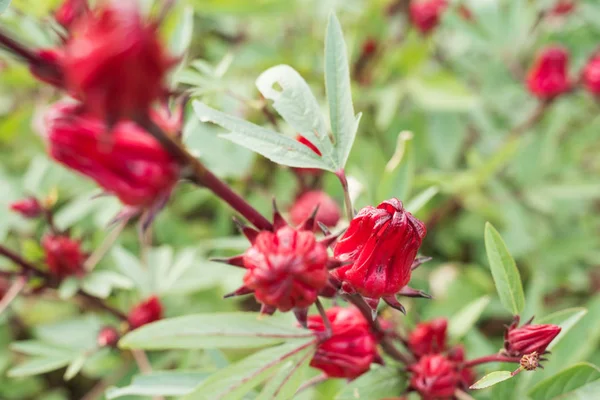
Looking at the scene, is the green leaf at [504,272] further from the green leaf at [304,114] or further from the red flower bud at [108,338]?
the red flower bud at [108,338]

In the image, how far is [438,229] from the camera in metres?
3.44

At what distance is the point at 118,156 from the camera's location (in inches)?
37.1

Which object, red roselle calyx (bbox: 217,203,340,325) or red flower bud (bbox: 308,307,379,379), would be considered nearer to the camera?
red roselle calyx (bbox: 217,203,340,325)

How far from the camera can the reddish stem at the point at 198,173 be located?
36.6 inches

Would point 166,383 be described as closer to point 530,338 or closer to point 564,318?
point 530,338

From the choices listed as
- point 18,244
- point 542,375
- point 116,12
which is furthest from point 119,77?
point 18,244

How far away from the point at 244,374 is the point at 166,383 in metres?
0.43

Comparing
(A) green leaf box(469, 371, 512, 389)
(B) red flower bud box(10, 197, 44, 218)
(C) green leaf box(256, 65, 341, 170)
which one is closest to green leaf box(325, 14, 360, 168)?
(C) green leaf box(256, 65, 341, 170)

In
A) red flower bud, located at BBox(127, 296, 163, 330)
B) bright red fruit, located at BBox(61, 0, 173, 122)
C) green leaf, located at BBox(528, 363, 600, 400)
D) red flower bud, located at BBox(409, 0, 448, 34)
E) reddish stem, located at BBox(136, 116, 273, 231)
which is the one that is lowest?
red flower bud, located at BBox(127, 296, 163, 330)

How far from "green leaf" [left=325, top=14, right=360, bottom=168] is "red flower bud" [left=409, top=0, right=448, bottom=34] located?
7.12 ft

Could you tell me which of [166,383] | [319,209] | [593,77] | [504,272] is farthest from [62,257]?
[593,77]

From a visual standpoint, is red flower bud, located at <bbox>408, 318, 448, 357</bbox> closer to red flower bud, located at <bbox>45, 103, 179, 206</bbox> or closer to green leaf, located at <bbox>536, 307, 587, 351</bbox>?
green leaf, located at <bbox>536, 307, 587, 351</bbox>

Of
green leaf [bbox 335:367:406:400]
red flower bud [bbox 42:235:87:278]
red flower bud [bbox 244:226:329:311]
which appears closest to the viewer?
red flower bud [bbox 244:226:329:311]

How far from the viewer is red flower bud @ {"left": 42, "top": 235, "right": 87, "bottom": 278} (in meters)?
2.21
